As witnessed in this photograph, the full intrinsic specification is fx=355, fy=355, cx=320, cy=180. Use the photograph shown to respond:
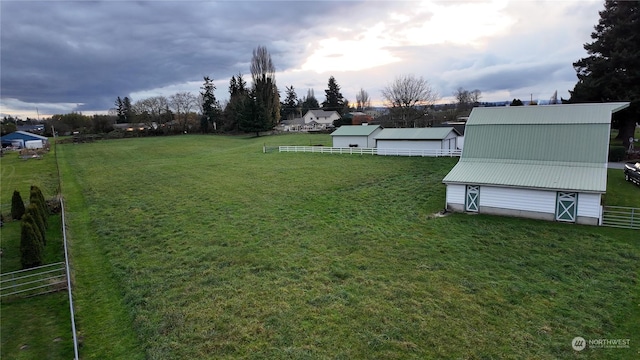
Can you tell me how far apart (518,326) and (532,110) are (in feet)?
50.3

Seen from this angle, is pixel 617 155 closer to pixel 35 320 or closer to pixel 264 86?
pixel 35 320

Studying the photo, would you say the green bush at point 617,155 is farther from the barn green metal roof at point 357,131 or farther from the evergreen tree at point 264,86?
the evergreen tree at point 264,86

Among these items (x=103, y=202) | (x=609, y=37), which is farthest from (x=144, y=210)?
(x=609, y=37)

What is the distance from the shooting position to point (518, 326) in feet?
29.0

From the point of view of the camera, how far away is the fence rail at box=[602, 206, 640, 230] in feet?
51.3

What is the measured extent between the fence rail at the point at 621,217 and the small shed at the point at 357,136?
24.9 m

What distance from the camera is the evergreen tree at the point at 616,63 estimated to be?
30.9 meters

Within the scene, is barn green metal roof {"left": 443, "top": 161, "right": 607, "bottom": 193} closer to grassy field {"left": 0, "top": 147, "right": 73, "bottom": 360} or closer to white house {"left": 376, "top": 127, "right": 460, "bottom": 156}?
white house {"left": 376, "top": 127, "right": 460, "bottom": 156}

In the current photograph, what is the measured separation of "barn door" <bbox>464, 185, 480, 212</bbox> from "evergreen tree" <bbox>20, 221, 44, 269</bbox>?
61.1 ft

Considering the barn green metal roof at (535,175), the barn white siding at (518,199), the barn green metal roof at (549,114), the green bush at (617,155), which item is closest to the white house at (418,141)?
the barn green metal roof at (549,114)

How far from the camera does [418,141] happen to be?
34750 millimetres

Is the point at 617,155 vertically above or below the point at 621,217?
above

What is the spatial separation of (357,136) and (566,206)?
26.0m

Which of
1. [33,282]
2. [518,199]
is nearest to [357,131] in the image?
[518,199]
